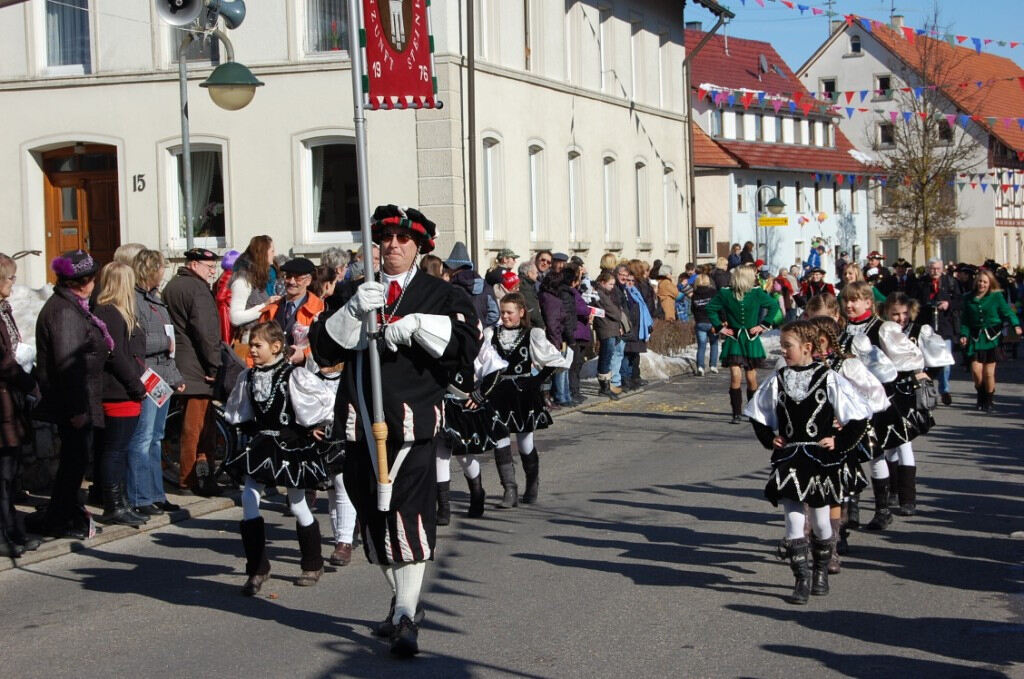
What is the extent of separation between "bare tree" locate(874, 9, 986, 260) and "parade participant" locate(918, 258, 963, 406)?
27060 millimetres

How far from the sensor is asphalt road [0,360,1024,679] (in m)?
6.62

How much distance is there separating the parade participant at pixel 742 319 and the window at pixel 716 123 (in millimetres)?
44167

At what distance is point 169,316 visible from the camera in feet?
37.7

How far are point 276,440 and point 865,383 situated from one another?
136 inches

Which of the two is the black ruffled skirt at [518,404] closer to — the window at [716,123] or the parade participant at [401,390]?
the parade participant at [401,390]

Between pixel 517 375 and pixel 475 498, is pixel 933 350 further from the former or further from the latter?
pixel 475 498

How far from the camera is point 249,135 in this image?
24.0m

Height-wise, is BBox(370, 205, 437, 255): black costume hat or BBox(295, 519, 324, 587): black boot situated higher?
BBox(370, 205, 437, 255): black costume hat

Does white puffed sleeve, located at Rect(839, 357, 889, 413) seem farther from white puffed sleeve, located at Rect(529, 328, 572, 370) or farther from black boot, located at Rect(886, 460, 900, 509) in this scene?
white puffed sleeve, located at Rect(529, 328, 572, 370)

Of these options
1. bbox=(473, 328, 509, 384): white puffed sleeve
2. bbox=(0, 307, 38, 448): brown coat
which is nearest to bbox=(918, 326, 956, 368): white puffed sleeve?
bbox=(473, 328, 509, 384): white puffed sleeve

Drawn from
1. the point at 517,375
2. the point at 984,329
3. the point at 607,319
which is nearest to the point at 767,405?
the point at 517,375

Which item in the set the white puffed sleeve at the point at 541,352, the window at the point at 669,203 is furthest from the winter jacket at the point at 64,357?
the window at the point at 669,203

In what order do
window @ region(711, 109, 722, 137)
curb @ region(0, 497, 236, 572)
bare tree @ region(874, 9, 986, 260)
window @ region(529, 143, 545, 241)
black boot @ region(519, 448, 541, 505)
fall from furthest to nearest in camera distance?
1. window @ region(711, 109, 722, 137)
2. bare tree @ region(874, 9, 986, 260)
3. window @ region(529, 143, 545, 241)
4. black boot @ region(519, 448, 541, 505)
5. curb @ region(0, 497, 236, 572)

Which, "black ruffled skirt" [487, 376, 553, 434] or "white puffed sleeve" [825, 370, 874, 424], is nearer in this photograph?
"white puffed sleeve" [825, 370, 874, 424]
